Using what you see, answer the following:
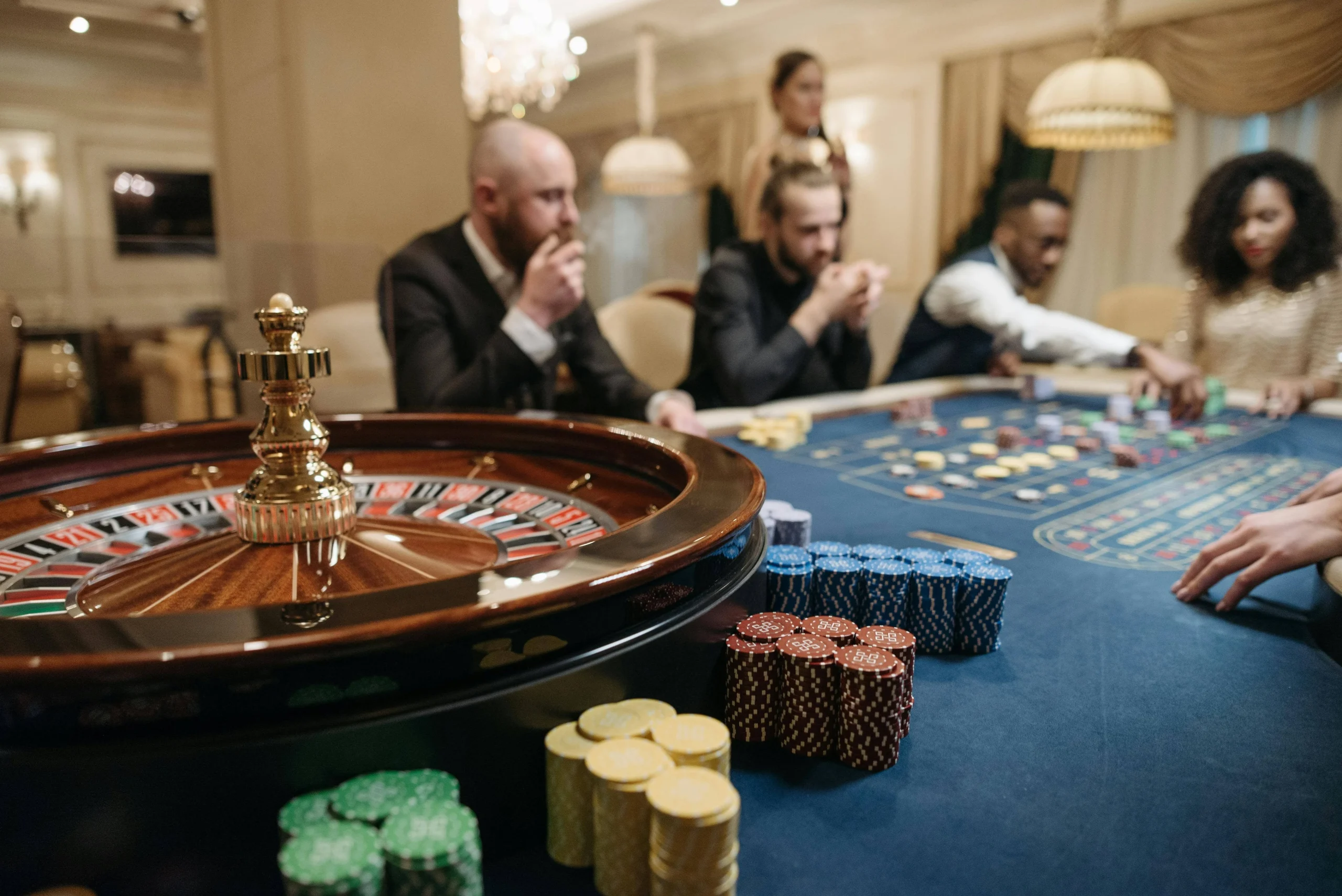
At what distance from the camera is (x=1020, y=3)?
671cm

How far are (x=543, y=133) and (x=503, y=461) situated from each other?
2.45 metres

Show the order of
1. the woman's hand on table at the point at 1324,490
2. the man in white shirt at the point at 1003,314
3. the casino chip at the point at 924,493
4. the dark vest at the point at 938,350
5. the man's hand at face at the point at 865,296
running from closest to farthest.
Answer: the woman's hand on table at the point at 1324,490 → the casino chip at the point at 924,493 → the man's hand at face at the point at 865,296 → the man in white shirt at the point at 1003,314 → the dark vest at the point at 938,350

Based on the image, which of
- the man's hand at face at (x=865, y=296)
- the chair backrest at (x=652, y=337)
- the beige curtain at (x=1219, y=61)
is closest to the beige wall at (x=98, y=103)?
the chair backrest at (x=652, y=337)

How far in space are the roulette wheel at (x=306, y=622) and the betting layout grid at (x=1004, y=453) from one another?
102 centimetres

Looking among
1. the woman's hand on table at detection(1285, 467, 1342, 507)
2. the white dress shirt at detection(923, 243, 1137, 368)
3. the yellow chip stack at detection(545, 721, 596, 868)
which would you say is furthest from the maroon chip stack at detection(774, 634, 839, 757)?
the white dress shirt at detection(923, 243, 1137, 368)

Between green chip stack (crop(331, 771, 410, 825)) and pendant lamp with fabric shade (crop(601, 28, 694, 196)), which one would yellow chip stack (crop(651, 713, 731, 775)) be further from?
pendant lamp with fabric shade (crop(601, 28, 694, 196))

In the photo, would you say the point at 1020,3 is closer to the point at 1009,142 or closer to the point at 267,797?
the point at 1009,142

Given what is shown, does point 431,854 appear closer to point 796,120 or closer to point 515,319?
point 515,319

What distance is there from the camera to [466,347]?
3.42m

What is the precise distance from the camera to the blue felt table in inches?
28.2

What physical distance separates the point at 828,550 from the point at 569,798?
66 centimetres

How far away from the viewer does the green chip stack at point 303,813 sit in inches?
24.3

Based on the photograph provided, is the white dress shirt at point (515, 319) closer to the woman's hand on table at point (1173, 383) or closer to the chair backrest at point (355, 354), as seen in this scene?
the chair backrest at point (355, 354)

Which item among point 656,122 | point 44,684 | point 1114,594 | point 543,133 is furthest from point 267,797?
point 656,122
